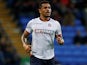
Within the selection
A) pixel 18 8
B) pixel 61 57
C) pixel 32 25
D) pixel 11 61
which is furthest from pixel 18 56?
pixel 32 25

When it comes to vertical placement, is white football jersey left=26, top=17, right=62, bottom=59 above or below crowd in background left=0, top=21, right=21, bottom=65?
above

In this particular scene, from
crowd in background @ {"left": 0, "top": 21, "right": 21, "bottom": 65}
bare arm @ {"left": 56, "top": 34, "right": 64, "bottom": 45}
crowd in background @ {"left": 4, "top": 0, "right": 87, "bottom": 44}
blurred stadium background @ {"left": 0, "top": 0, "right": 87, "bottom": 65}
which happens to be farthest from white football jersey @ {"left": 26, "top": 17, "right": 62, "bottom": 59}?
crowd in background @ {"left": 4, "top": 0, "right": 87, "bottom": 44}

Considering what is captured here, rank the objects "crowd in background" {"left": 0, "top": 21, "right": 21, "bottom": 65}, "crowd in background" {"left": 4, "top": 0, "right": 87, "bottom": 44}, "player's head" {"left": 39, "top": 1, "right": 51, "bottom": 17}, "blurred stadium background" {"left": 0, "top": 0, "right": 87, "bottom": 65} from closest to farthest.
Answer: "player's head" {"left": 39, "top": 1, "right": 51, "bottom": 17}, "crowd in background" {"left": 0, "top": 21, "right": 21, "bottom": 65}, "blurred stadium background" {"left": 0, "top": 0, "right": 87, "bottom": 65}, "crowd in background" {"left": 4, "top": 0, "right": 87, "bottom": 44}

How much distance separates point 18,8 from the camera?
16.7 meters

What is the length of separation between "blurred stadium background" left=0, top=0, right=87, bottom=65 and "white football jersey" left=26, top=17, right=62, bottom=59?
6.29 m

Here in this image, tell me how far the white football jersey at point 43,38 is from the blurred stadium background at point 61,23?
6.29m

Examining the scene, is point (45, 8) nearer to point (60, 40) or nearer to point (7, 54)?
point (60, 40)

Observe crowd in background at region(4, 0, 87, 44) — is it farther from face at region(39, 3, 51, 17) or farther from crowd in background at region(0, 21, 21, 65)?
face at region(39, 3, 51, 17)

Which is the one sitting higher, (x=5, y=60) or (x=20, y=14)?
(x=20, y=14)

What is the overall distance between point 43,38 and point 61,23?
832 cm

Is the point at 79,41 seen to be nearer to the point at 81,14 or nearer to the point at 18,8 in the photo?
the point at 81,14

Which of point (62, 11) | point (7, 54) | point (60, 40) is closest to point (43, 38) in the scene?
point (60, 40)

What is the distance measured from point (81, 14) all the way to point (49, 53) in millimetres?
8916

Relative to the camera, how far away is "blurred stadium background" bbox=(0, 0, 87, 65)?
14.8 metres
